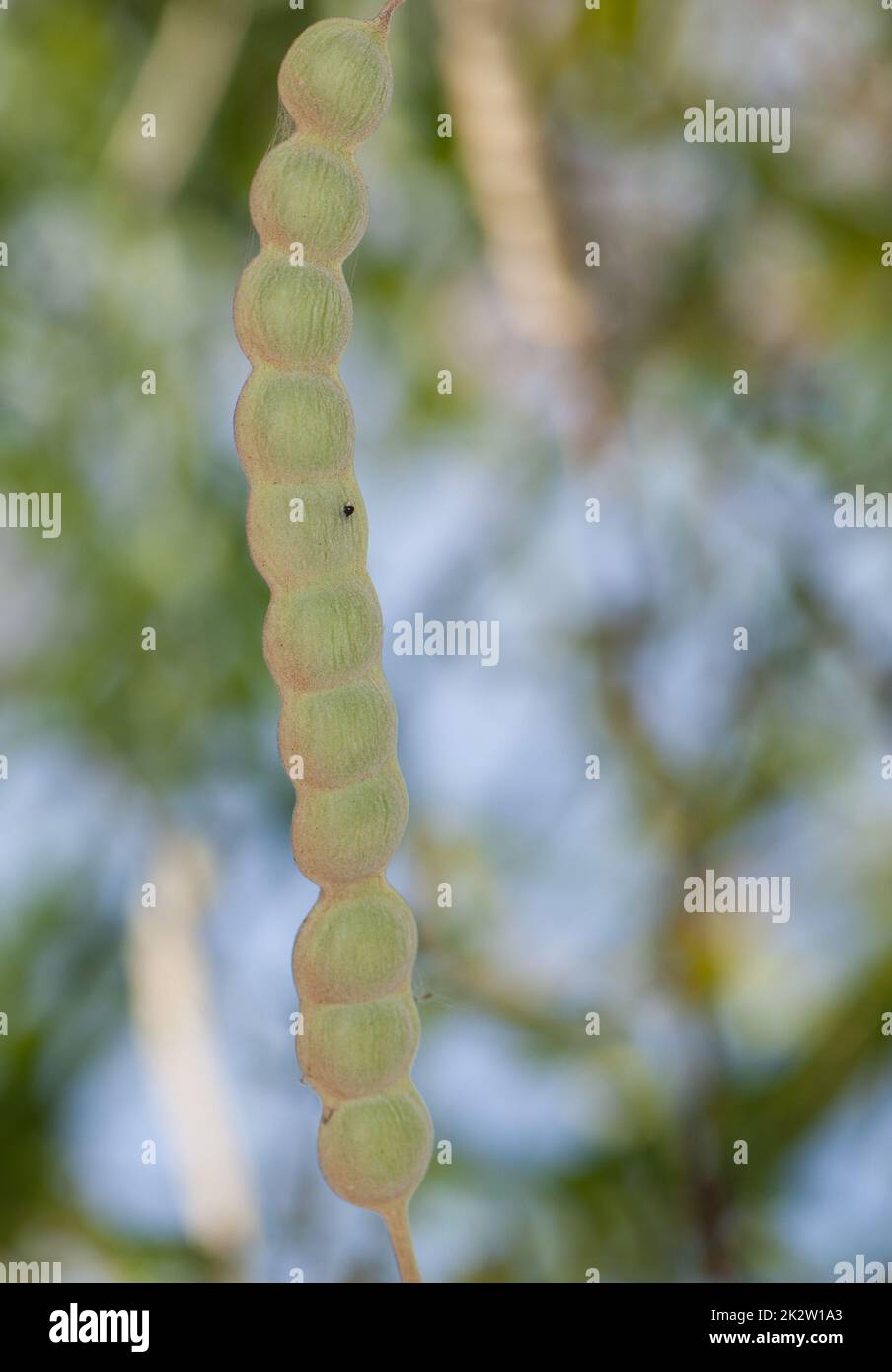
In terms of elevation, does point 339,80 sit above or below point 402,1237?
above

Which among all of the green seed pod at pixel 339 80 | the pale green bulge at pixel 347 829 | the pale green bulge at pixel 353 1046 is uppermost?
the green seed pod at pixel 339 80

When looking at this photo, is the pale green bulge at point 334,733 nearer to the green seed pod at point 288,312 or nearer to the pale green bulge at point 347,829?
the pale green bulge at point 347,829

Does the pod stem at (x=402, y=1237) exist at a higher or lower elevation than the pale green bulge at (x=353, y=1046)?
lower

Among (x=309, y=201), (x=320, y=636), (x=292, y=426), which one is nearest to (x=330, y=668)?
(x=320, y=636)

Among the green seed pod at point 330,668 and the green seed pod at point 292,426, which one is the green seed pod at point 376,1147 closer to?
the green seed pod at point 330,668

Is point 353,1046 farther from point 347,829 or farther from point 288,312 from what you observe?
point 288,312

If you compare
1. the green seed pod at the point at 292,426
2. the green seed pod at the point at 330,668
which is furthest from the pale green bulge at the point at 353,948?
the green seed pod at the point at 292,426

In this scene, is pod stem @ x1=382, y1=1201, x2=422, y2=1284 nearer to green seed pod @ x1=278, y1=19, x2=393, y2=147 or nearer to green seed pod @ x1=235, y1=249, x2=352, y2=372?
green seed pod @ x1=278, y1=19, x2=393, y2=147

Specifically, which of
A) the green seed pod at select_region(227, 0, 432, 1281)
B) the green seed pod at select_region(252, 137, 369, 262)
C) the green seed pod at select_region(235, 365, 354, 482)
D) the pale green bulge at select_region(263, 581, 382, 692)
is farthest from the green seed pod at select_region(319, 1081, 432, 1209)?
the green seed pod at select_region(252, 137, 369, 262)


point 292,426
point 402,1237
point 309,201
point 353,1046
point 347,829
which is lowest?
point 402,1237
